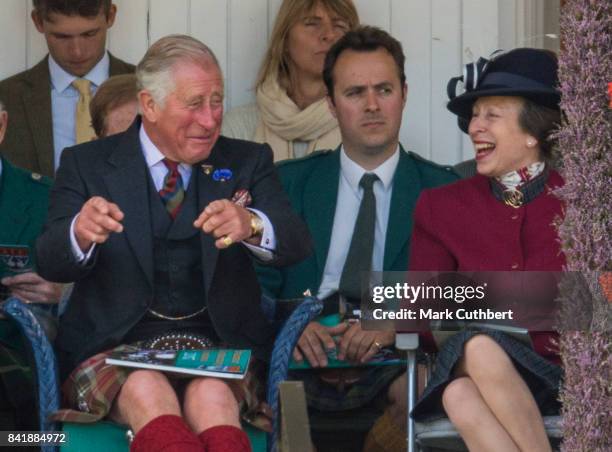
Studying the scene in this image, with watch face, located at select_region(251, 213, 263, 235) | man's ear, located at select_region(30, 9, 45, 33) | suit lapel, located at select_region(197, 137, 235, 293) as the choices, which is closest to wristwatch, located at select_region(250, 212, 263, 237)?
watch face, located at select_region(251, 213, 263, 235)

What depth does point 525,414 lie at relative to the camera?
476 centimetres

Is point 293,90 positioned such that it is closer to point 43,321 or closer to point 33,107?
point 33,107

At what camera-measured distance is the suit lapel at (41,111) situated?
21.6 ft

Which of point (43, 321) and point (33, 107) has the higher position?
point (33, 107)

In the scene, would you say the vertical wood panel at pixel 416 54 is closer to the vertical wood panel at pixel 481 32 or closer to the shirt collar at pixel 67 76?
the vertical wood panel at pixel 481 32

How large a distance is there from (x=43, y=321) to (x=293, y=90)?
79.4 inches

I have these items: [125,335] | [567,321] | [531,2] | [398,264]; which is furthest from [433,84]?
[567,321]

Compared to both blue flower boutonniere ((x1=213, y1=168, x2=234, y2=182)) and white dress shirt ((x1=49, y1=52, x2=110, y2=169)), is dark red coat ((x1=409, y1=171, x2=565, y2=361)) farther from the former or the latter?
white dress shirt ((x1=49, y1=52, x2=110, y2=169))

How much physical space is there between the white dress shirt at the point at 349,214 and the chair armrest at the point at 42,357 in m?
1.30

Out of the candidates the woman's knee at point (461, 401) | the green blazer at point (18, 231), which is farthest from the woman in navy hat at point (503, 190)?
the green blazer at point (18, 231)

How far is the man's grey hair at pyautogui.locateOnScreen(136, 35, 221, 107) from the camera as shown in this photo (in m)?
5.09

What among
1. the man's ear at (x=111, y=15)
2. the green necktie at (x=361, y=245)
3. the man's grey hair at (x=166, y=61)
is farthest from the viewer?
the man's ear at (x=111, y=15)

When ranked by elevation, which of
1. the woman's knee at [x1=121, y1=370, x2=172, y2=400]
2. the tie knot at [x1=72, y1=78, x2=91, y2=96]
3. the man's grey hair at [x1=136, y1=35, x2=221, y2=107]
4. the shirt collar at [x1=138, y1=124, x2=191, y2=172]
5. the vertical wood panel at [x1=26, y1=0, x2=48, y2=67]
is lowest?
the woman's knee at [x1=121, y1=370, x2=172, y2=400]

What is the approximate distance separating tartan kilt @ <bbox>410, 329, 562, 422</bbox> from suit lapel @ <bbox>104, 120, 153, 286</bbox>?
0.88 metres
